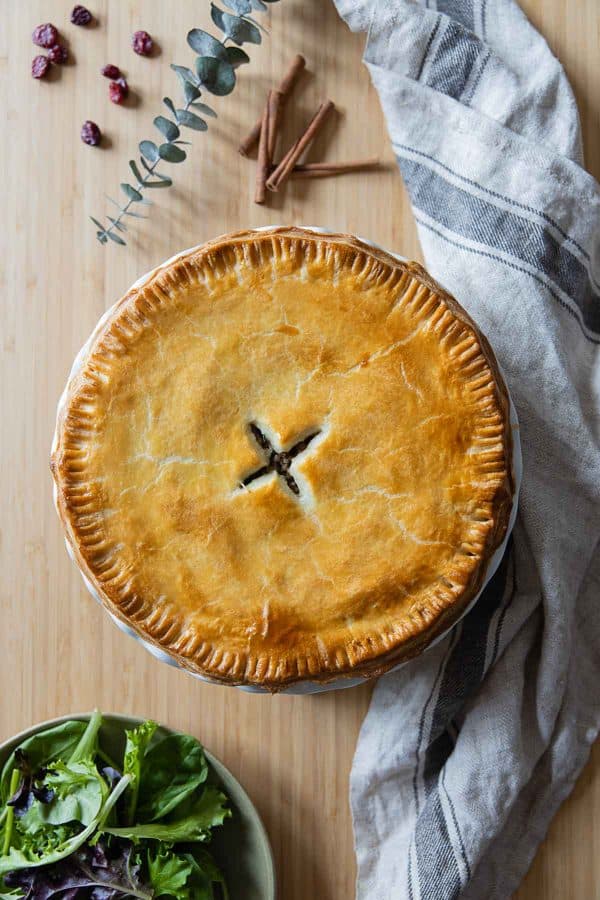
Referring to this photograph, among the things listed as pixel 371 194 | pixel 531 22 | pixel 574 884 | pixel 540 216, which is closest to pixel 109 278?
pixel 371 194

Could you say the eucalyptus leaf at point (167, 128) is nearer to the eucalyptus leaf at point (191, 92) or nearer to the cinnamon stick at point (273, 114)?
the eucalyptus leaf at point (191, 92)

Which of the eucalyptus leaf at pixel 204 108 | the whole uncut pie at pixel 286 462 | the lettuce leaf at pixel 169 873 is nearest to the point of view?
the whole uncut pie at pixel 286 462

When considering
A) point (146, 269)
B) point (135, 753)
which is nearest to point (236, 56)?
point (146, 269)

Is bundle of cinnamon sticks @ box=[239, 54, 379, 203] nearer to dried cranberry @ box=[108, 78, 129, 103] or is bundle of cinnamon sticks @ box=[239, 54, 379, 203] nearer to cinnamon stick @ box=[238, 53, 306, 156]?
cinnamon stick @ box=[238, 53, 306, 156]

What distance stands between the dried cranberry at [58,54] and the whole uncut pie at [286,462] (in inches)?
22.1

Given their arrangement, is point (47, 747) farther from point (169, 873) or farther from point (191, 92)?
point (191, 92)

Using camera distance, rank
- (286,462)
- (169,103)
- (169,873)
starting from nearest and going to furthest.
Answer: (286,462) → (169,873) → (169,103)

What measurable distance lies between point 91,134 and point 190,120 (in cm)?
18

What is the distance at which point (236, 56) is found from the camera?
4.95 ft

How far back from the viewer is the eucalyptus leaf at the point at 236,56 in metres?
1.50

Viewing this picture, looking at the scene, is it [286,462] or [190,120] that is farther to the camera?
[190,120]

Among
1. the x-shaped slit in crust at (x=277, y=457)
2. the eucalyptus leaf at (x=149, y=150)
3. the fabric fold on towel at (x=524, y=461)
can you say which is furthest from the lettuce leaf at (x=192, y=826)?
the eucalyptus leaf at (x=149, y=150)

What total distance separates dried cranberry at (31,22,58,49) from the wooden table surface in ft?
0.10

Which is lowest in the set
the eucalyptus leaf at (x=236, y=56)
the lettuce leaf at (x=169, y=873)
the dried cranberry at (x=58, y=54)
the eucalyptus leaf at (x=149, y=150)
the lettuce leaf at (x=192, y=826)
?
the lettuce leaf at (x=169, y=873)
